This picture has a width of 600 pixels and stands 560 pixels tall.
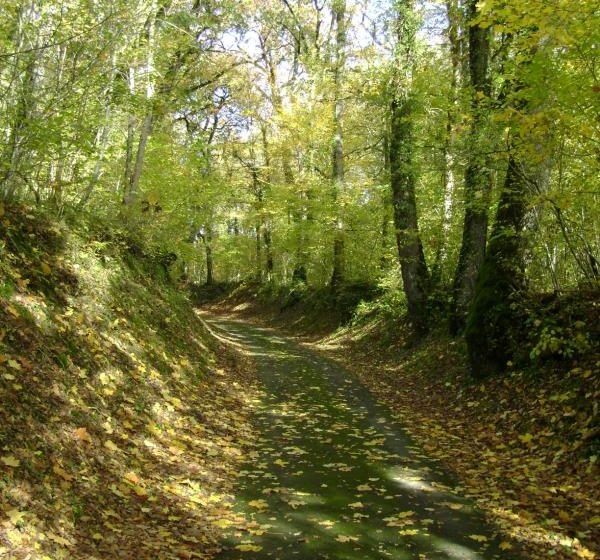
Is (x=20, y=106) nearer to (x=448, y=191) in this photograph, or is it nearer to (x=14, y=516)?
(x=14, y=516)

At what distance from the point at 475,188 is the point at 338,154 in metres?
12.0

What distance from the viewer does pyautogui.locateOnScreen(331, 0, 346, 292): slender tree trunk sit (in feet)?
67.3

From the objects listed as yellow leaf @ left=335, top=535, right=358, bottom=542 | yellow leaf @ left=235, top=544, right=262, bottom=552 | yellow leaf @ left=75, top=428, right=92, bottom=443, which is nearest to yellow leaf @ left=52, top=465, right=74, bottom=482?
yellow leaf @ left=75, top=428, right=92, bottom=443

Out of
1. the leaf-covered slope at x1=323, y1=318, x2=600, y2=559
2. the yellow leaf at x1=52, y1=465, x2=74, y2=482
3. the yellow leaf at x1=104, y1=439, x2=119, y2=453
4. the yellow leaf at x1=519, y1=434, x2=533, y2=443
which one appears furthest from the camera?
the yellow leaf at x1=519, y1=434, x2=533, y2=443

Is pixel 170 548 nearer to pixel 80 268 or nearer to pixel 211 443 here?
pixel 211 443

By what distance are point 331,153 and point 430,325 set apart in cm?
1087

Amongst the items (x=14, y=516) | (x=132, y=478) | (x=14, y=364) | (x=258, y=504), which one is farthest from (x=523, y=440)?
(x=14, y=364)

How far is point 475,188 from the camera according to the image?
10.5 m

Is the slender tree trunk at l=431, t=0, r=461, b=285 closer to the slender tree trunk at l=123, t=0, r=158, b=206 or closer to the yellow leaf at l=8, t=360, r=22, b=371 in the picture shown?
the slender tree trunk at l=123, t=0, r=158, b=206

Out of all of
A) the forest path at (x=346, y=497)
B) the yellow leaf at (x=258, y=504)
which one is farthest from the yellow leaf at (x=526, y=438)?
the yellow leaf at (x=258, y=504)

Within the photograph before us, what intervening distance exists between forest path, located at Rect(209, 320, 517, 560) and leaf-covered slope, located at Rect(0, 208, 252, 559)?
1.44ft

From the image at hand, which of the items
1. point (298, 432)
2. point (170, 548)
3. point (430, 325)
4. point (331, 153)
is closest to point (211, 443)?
point (298, 432)

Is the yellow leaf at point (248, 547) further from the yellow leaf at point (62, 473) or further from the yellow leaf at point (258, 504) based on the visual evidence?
the yellow leaf at point (62, 473)

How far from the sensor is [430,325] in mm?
14594
